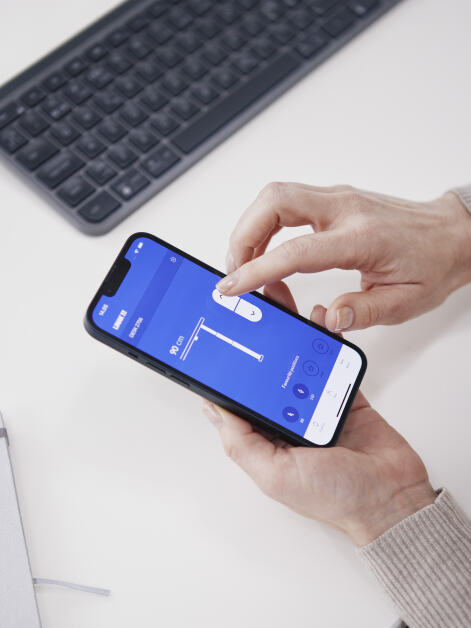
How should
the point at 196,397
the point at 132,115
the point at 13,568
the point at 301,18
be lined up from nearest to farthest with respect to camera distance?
1. the point at 13,568
2. the point at 196,397
3. the point at 132,115
4. the point at 301,18

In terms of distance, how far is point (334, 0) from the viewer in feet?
2.70

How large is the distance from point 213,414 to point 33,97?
1.45ft

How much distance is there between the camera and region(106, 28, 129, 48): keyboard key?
748 millimetres

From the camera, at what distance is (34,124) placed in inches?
26.9

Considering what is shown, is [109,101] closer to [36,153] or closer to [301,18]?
[36,153]

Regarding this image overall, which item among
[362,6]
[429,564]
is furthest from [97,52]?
[429,564]

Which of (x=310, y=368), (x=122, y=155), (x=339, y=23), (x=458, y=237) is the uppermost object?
(x=339, y=23)

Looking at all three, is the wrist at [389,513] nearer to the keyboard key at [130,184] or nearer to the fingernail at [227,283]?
the fingernail at [227,283]

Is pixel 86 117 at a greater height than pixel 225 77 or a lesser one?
lesser

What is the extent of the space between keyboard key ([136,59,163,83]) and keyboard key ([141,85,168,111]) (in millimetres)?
18

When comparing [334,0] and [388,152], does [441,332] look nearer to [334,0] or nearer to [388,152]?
[388,152]

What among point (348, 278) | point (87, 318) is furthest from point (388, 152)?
point (87, 318)

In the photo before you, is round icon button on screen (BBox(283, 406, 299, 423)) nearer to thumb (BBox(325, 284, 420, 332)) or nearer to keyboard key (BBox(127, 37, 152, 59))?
thumb (BBox(325, 284, 420, 332))

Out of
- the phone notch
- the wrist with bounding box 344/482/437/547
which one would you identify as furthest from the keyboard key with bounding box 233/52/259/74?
the wrist with bounding box 344/482/437/547
